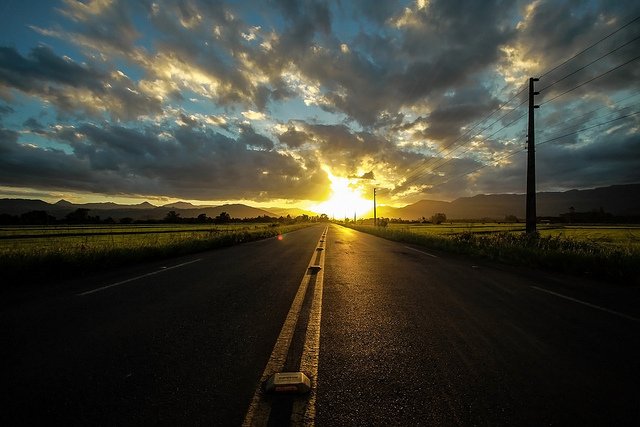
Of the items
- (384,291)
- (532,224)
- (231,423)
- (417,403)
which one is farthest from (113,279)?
(532,224)

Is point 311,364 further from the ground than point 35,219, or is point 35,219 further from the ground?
point 311,364

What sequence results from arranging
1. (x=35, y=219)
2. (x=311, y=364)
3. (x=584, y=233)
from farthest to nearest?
(x=35, y=219) → (x=584, y=233) → (x=311, y=364)

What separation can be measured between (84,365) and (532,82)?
26683 millimetres

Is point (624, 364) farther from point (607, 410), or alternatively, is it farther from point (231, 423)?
point (231, 423)

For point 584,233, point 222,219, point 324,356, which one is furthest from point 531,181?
point 222,219

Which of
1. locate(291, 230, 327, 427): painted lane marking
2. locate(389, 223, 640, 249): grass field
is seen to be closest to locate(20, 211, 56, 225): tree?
locate(389, 223, 640, 249): grass field

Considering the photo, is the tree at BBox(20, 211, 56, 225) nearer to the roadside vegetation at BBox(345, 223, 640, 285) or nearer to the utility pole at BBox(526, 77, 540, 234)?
the roadside vegetation at BBox(345, 223, 640, 285)

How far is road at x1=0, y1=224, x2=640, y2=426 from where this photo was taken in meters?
2.35

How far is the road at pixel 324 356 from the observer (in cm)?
235

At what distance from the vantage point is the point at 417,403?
2449mm

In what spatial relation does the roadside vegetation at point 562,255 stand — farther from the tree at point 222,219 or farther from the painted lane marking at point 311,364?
the tree at point 222,219

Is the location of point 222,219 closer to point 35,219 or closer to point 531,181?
point 35,219

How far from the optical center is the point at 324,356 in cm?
332

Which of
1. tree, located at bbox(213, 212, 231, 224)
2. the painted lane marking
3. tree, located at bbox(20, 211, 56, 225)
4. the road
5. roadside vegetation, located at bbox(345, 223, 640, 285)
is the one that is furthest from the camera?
tree, located at bbox(213, 212, 231, 224)
